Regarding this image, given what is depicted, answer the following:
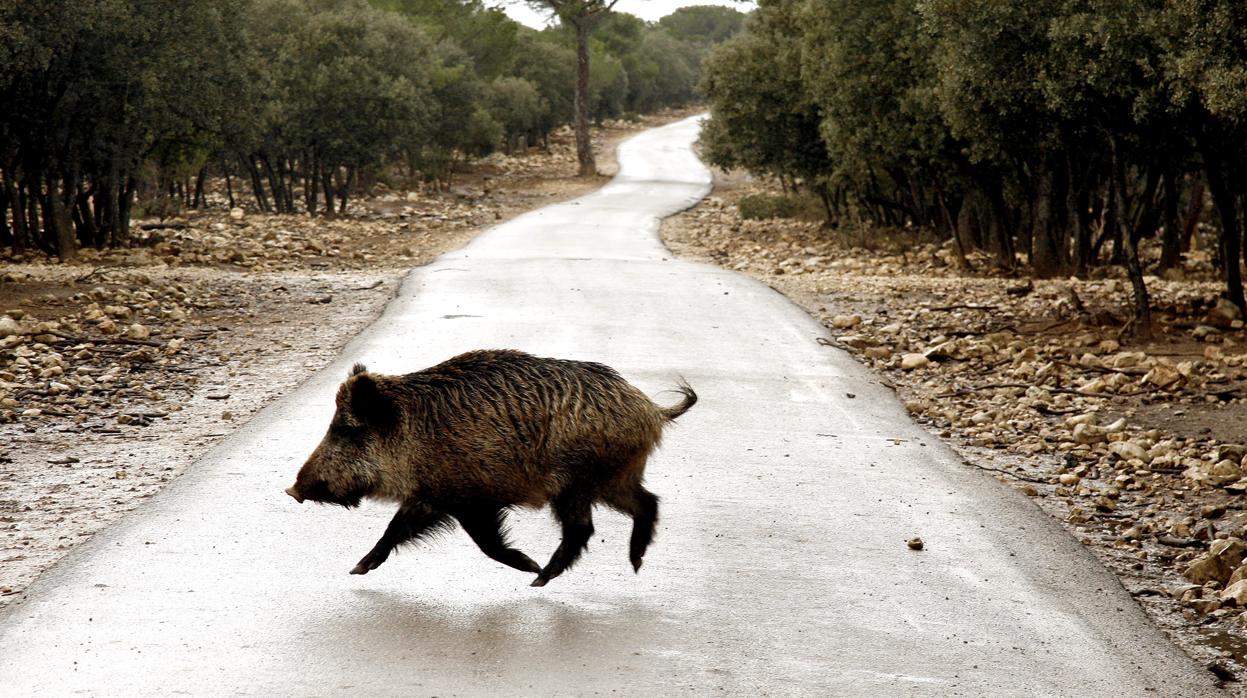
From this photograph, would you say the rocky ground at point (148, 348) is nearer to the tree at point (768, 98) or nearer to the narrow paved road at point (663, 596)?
the narrow paved road at point (663, 596)

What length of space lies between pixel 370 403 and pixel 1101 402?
811 cm

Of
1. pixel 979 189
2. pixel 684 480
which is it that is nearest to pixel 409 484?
pixel 684 480

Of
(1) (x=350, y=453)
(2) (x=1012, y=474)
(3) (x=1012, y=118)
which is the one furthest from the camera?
(3) (x=1012, y=118)

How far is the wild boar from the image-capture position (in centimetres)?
615

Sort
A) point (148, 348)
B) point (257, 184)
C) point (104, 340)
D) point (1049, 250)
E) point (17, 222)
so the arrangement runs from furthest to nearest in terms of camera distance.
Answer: point (257, 184), point (17, 222), point (1049, 250), point (104, 340), point (148, 348)

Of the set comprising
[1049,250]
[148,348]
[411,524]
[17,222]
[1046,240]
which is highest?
[17,222]

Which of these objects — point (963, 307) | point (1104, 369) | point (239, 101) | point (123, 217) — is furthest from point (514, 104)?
point (1104, 369)

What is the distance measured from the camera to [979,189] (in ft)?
85.2

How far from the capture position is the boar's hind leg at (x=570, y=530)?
6199 mm

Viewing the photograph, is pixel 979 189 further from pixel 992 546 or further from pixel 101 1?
pixel 992 546

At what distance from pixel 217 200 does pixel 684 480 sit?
41.2 meters

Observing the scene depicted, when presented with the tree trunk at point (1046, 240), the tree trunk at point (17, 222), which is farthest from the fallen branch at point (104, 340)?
the tree trunk at point (1046, 240)

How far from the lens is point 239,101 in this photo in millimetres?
27328

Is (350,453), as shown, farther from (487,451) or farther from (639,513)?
(639,513)
